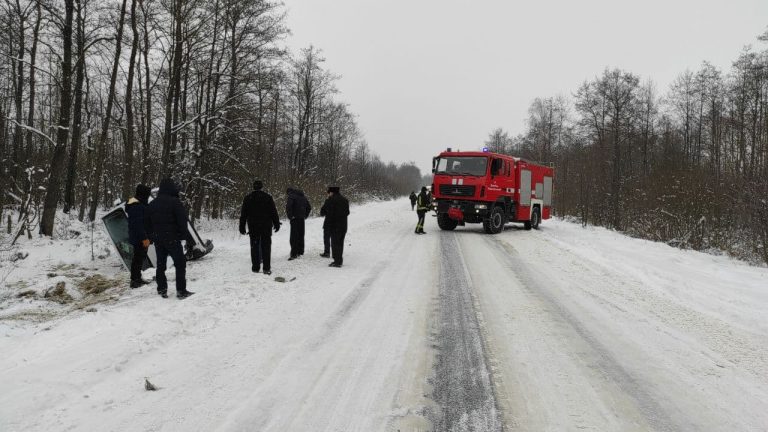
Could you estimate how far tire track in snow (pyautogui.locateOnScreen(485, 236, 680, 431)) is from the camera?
3.28 metres

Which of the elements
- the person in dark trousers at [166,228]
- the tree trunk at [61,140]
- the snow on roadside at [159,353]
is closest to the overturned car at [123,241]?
the snow on roadside at [159,353]

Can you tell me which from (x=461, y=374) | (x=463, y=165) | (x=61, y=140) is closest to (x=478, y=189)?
(x=463, y=165)

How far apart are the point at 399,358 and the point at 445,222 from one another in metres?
13.1

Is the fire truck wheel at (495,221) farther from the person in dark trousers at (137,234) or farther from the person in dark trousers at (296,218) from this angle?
the person in dark trousers at (137,234)

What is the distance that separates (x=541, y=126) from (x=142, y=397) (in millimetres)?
52999

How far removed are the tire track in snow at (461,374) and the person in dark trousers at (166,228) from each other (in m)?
4.09

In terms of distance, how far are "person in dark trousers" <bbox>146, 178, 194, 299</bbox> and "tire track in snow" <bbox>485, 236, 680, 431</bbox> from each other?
559 centimetres

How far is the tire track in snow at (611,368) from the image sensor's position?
129 inches

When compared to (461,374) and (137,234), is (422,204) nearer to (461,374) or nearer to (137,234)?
(137,234)

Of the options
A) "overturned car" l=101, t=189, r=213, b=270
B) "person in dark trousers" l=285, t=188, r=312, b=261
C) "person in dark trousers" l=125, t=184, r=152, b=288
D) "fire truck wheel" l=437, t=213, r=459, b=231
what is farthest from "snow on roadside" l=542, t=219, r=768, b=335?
"overturned car" l=101, t=189, r=213, b=270

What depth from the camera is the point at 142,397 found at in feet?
11.5

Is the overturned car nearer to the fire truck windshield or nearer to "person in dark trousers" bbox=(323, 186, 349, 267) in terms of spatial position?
"person in dark trousers" bbox=(323, 186, 349, 267)

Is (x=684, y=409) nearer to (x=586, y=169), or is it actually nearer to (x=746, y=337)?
(x=746, y=337)

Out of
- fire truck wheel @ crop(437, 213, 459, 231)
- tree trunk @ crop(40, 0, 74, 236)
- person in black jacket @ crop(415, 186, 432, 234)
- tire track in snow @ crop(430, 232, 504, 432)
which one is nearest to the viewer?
tire track in snow @ crop(430, 232, 504, 432)
